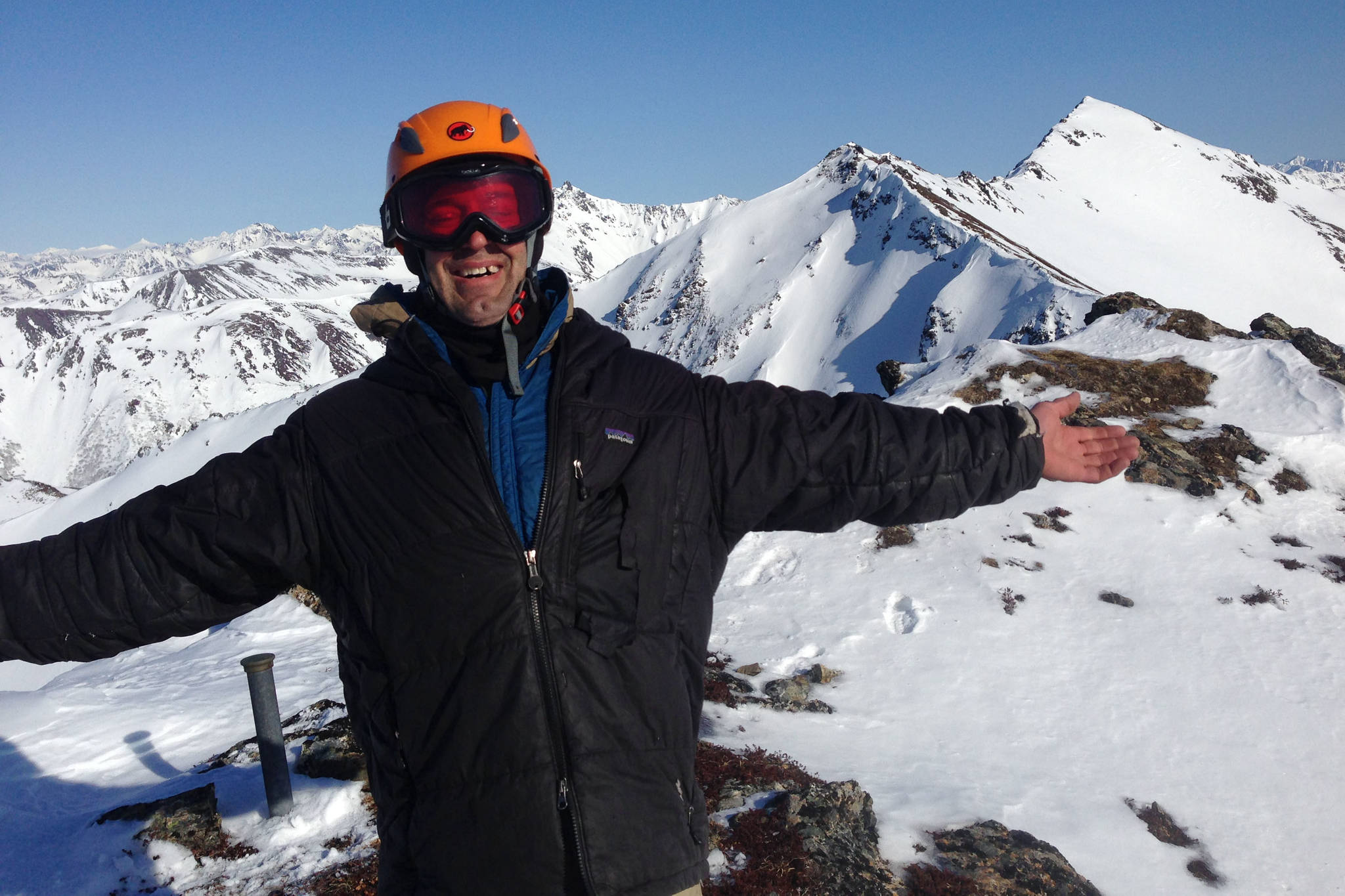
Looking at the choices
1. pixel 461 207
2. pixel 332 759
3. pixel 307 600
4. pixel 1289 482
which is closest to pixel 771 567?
pixel 307 600

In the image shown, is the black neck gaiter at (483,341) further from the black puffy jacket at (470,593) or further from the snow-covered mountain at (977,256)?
the snow-covered mountain at (977,256)

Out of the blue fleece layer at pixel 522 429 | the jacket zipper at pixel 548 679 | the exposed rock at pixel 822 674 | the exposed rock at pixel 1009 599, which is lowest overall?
the exposed rock at pixel 822 674

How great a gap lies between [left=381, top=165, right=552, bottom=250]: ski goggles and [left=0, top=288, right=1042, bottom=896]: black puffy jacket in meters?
0.50

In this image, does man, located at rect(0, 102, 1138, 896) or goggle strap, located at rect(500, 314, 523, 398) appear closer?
man, located at rect(0, 102, 1138, 896)

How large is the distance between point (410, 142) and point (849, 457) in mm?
2253

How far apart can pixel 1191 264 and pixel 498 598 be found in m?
101

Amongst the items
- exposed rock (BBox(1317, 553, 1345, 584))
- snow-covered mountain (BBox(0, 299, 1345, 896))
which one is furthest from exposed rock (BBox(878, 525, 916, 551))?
exposed rock (BBox(1317, 553, 1345, 584))

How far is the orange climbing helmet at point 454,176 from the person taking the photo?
10.6ft

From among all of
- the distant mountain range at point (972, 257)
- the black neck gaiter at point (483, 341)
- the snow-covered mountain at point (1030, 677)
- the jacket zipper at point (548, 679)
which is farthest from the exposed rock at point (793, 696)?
the distant mountain range at point (972, 257)

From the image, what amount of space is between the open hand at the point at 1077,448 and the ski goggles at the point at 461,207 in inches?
93.6

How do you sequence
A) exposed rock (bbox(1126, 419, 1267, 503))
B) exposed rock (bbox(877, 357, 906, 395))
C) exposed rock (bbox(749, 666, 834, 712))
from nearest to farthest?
exposed rock (bbox(749, 666, 834, 712)) < exposed rock (bbox(1126, 419, 1267, 503)) < exposed rock (bbox(877, 357, 906, 395))

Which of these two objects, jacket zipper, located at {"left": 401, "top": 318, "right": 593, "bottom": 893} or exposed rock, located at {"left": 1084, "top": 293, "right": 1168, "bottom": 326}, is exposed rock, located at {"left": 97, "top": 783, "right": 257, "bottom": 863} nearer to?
jacket zipper, located at {"left": 401, "top": 318, "right": 593, "bottom": 893}

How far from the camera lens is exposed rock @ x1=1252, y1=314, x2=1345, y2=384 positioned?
20.4 meters

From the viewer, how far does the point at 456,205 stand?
3.23m
